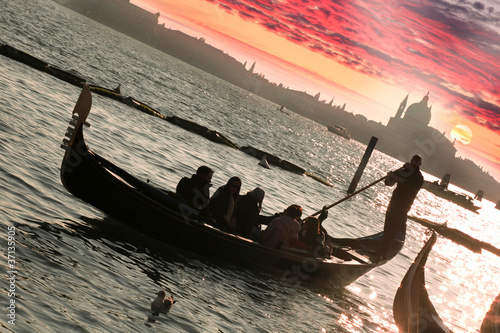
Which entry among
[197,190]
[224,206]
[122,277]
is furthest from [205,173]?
[122,277]

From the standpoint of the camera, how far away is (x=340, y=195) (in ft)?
130

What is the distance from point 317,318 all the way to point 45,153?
821 centimetres

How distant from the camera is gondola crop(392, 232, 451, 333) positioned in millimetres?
7680

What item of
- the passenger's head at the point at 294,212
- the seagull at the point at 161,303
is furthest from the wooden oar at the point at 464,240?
the seagull at the point at 161,303

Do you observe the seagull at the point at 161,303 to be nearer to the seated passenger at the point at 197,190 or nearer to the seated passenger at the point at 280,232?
the seated passenger at the point at 197,190

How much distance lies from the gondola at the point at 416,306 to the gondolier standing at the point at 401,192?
392 cm

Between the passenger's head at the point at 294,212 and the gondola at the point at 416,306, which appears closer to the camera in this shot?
the gondola at the point at 416,306

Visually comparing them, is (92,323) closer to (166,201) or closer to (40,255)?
(40,255)

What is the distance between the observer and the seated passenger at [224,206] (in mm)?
10836

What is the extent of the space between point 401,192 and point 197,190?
5.33 meters

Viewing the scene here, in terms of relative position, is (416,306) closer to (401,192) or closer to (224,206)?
(224,206)

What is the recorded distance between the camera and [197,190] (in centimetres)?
1062

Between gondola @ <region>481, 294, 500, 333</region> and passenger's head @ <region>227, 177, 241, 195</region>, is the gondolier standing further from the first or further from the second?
gondola @ <region>481, 294, 500, 333</region>

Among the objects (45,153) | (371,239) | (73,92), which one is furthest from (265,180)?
(45,153)
